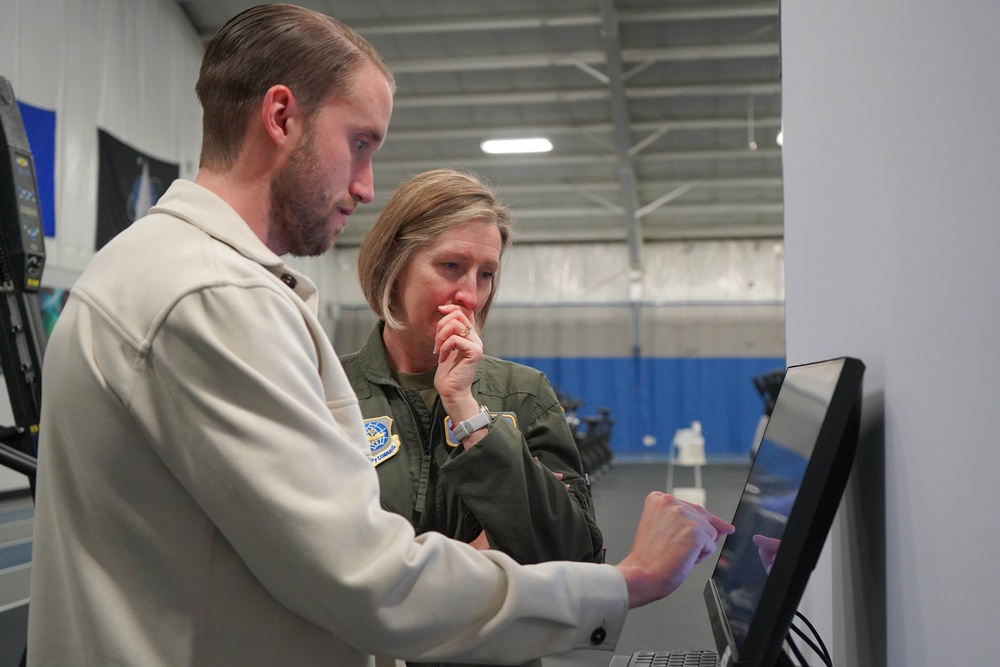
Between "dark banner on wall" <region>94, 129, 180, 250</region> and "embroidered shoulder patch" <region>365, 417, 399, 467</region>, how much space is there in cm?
765

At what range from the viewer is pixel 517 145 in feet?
39.8

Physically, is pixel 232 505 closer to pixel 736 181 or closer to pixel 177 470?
pixel 177 470

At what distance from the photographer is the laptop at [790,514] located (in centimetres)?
75

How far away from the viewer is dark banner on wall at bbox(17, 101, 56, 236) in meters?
7.24

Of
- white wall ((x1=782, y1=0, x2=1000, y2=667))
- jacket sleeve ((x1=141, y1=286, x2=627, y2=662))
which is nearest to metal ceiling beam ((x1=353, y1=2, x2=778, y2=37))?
white wall ((x1=782, y1=0, x2=1000, y2=667))

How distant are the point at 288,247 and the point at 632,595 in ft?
2.05

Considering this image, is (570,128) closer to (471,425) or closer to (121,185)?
(121,185)

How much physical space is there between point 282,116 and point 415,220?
563 millimetres

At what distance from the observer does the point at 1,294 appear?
2410 mm

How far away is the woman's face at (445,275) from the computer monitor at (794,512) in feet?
2.40

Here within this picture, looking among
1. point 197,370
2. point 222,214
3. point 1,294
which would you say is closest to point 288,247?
point 222,214

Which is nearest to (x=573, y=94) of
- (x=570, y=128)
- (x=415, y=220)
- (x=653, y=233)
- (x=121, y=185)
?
(x=570, y=128)

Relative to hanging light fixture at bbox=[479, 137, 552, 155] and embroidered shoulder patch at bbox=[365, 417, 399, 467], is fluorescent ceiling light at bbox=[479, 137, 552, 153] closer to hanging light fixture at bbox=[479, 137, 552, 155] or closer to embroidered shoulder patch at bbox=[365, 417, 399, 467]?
hanging light fixture at bbox=[479, 137, 552, 155]

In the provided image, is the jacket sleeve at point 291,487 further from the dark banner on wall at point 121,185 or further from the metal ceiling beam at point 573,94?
the metal ceiling beam at point 573,94
